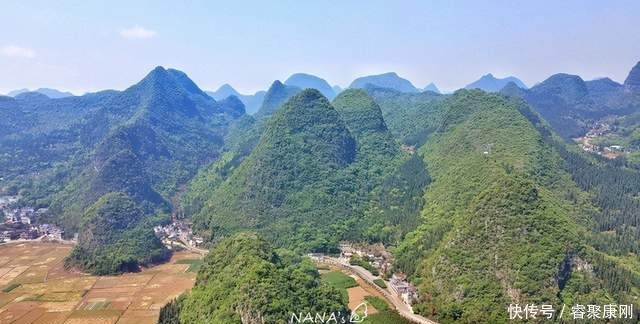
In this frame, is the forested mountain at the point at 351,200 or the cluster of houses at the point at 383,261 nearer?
the forested mountain at the point at 351,200

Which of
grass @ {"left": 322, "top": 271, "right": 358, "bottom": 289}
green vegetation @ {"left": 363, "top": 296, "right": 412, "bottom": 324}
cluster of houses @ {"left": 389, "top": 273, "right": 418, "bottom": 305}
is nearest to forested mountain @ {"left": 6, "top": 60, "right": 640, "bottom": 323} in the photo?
Answer: cluster of houses @ {"left": 389, "top": 273, "right": 418, "bottom": 305}

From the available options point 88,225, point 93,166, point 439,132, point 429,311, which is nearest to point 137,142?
point 93,166

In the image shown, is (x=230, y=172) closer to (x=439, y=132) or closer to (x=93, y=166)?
(x=93, y=166)

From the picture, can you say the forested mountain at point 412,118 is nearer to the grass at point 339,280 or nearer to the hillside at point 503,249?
the hillside at point 503,249

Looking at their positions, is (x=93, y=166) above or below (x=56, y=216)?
above

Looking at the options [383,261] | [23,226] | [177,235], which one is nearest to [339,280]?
[383,261]

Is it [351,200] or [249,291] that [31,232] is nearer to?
[351,200]

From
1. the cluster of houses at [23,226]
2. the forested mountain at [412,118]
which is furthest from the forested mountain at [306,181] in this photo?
the cluster of houses at [23,226]
